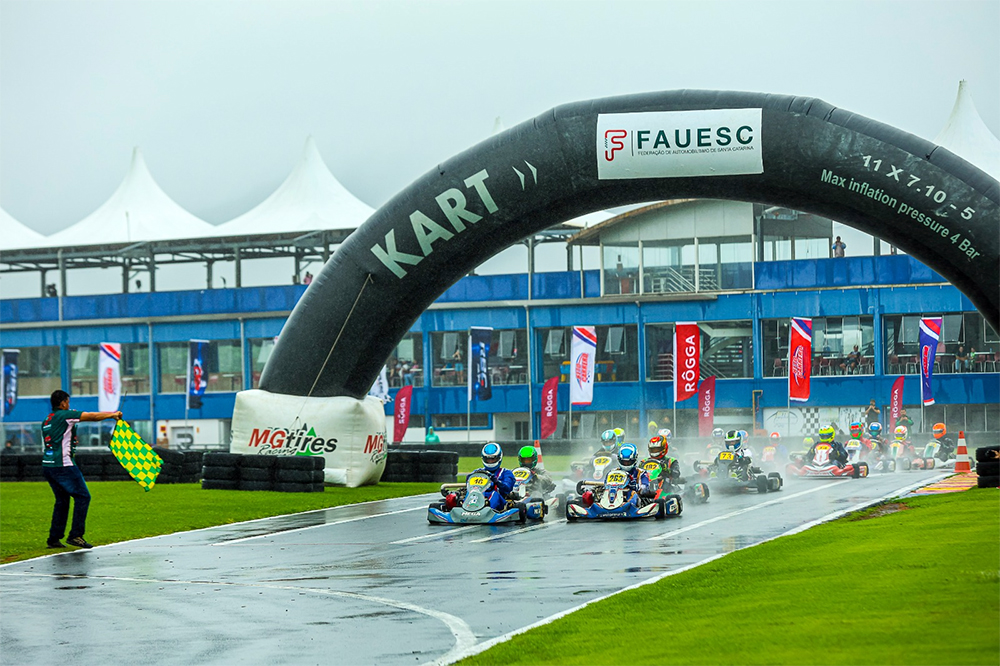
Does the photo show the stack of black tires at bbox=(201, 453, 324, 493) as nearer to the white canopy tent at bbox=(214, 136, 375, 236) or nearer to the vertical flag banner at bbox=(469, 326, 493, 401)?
the vertical flag banner at bbox=(469, 326, 493, 401)

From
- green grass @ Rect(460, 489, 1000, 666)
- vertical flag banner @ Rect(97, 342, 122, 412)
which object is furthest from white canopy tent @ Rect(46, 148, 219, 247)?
green grass @ Rect(460, 489, 1000, 666)

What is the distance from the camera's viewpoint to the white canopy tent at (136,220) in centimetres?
5675

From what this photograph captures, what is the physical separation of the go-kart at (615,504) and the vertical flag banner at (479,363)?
26081mm

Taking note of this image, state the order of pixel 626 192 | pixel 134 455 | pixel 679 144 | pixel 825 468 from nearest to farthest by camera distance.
→ pixel 134 455
pixel 679 144
pixel 626 192
pixel 825 468

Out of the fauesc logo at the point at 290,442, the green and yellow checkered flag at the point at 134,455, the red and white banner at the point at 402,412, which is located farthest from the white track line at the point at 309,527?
the red and white banner at the point at 402,412

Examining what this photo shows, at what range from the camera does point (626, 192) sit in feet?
71.5

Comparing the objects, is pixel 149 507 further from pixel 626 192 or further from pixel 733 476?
pixel 733 476

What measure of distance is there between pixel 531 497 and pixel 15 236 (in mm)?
44611

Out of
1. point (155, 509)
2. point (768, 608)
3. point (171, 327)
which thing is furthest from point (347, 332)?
point (171, 327)

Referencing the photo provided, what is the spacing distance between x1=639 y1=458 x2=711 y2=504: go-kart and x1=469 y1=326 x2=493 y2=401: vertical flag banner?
21393 millimetres

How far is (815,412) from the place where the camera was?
52.8 meters

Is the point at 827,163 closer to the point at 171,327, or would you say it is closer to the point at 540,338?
the point at 540,338

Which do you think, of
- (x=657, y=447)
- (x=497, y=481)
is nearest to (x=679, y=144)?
(x=657, y=447)

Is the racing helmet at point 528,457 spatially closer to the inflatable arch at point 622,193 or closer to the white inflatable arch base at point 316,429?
the inflatable arch at point 622,193
